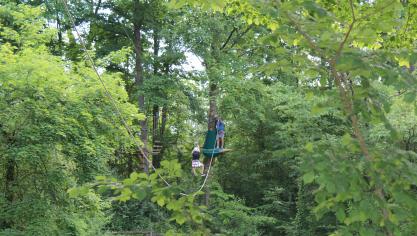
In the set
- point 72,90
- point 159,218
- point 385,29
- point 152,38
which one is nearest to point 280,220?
point 159,218

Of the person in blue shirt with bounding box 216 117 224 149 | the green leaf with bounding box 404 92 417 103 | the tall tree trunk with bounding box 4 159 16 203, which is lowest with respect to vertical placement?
the tall tree trunk with bounding box 4 159 16 203

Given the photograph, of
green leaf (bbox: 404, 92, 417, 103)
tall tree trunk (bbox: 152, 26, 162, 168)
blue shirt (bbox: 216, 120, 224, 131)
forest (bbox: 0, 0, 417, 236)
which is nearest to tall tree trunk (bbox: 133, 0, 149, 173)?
forest (bbox: 0, 0, 417, 236)

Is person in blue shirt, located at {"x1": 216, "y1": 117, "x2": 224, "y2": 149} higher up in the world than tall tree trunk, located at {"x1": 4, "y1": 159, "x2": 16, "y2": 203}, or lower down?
higher up

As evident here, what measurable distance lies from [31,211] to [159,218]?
26.4 feet

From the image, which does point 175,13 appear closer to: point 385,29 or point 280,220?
point 280,220

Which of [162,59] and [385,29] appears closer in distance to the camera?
[385,29]

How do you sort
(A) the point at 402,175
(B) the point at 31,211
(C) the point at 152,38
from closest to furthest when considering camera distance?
(A) the point at 402,175 → (B) the point at 31,211 → (C) the point at 152,38

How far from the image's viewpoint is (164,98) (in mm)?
16703

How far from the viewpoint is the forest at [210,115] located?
1.75 meters

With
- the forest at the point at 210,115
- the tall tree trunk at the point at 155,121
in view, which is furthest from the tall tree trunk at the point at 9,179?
the tall tree trunk at the point at 155,121

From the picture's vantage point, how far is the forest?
1.75 meters

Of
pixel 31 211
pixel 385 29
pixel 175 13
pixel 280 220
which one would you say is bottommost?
pixel 280 220

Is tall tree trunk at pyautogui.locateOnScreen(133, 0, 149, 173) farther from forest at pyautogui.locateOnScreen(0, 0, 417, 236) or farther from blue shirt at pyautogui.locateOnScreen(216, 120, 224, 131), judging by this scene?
blue shirt at pyautogui.locateOnScreen(216, 120, 224, 131)

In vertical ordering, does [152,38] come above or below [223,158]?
above
